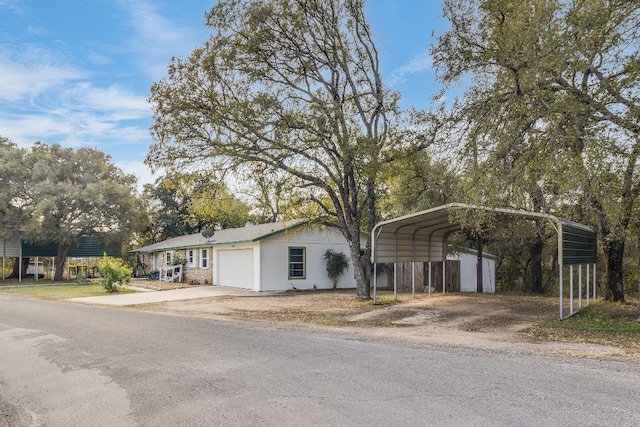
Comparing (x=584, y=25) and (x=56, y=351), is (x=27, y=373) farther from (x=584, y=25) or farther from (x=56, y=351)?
(x=584, y=25)

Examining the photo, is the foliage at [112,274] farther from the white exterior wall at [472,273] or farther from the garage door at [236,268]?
the white exterior wall at [472,273]

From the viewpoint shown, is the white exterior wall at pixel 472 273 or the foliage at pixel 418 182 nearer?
the foliage at pixel 418 182

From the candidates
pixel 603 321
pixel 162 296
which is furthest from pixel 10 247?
pixel 603 321

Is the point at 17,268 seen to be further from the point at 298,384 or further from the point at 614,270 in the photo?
the point at 614,270

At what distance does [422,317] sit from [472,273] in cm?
1255

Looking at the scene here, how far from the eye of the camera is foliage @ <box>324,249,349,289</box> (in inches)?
890

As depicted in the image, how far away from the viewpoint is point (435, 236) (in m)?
18.3

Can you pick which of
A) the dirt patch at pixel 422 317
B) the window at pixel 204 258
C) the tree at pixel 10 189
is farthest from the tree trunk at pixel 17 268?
the dirt patch at pixel 422 317

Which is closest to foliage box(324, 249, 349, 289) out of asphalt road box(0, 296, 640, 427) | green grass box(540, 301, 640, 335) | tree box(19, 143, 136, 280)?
green grass box(540, 301, 640, 335)

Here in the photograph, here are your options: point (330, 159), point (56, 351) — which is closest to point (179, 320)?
point (56, 351)

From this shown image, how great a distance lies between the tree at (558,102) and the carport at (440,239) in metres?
1.03

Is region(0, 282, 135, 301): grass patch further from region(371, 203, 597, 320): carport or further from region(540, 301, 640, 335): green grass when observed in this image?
region(540, 301, 640, 335): green grass

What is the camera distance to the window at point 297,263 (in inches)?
859

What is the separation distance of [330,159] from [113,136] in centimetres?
956
